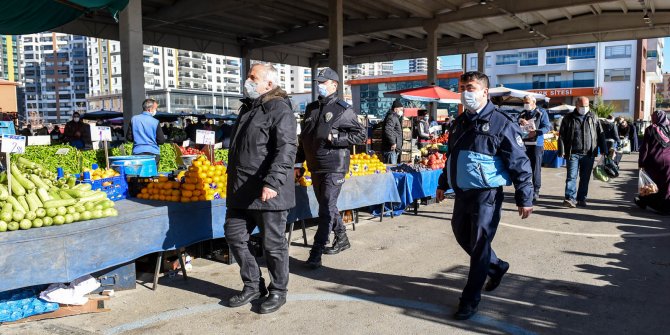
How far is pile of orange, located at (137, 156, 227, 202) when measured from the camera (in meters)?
4.97

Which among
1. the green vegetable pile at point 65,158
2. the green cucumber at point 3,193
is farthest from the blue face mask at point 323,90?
the green vegetable pile at point 65,158

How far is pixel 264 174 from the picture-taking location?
158 inches

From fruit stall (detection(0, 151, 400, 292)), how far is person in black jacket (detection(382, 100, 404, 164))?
4.29 m

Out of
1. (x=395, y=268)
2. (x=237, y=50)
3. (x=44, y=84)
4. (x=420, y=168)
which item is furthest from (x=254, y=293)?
(x=44, y=84)

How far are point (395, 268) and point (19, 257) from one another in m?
3.39

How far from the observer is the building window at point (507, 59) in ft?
222

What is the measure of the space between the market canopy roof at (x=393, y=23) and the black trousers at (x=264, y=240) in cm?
1813

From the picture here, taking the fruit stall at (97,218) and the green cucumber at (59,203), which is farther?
the green cucumber at (59,203)

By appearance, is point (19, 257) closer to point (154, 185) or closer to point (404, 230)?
point (154, 185)

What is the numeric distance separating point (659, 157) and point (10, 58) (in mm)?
202734

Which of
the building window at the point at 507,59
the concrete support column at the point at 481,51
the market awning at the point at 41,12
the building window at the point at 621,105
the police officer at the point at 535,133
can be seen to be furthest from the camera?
the building window at the point at 507,59

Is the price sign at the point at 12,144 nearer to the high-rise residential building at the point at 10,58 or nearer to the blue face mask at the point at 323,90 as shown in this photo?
the blue face mask at the point at 323,90

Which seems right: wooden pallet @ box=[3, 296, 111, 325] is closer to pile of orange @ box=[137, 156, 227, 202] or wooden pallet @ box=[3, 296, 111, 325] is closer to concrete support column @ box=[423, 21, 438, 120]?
pile of orange @ box=[137, 156, 227, 202]

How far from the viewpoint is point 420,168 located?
8.80 metres
